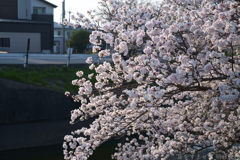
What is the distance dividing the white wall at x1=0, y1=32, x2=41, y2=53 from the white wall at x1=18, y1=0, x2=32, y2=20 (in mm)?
4838

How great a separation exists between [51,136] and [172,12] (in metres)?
6.98

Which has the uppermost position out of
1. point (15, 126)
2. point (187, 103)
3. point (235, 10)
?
point (235, 10)

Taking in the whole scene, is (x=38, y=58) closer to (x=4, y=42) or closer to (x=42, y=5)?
(x=4, y=42)

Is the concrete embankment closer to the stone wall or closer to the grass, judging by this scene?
the stone wall

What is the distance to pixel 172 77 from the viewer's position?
11.4 feet

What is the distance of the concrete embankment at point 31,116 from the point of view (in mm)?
10406

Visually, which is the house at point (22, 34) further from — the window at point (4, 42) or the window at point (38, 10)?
the window at point (38, 10)

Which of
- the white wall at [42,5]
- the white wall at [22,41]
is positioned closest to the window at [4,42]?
the white wall at [22,41]

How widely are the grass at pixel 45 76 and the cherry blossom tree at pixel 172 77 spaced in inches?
212

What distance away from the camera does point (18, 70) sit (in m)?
12.3

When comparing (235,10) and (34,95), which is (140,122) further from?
(34,95)

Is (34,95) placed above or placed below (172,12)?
below

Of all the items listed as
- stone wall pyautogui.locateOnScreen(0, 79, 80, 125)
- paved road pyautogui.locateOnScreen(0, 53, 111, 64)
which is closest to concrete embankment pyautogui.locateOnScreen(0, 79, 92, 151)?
stone wall pyautogui.locateOnScreen(0, 79, 80, 125)

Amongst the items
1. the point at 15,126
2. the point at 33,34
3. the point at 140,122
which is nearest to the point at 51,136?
the point at 15,126
